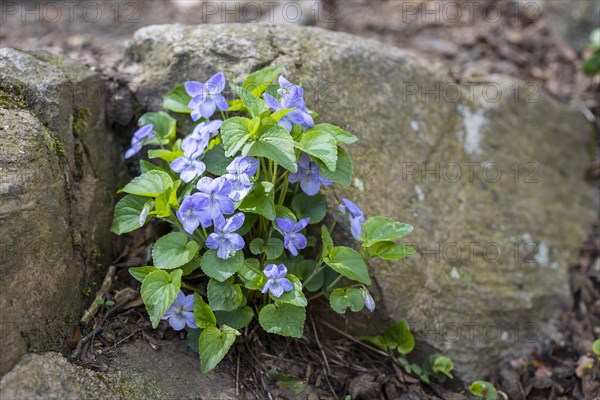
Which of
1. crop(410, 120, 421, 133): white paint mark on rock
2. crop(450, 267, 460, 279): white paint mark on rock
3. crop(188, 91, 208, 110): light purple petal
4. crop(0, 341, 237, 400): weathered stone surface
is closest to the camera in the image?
crop(0, 341, 237, 400): weathered stone surface

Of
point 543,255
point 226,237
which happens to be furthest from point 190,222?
point 543,255

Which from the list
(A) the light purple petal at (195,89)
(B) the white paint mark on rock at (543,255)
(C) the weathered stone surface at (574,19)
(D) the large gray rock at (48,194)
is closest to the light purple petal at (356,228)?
(A) the light purple petal at (195,89)

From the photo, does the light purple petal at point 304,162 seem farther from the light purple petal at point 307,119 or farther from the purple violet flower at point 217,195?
the purple violet flower at point 217,195

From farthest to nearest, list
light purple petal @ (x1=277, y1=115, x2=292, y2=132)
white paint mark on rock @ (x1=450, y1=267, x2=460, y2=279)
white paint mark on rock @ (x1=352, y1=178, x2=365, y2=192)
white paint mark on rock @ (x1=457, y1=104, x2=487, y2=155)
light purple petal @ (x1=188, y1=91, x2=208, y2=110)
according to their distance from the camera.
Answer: white paint mark on rock @ (x1=457, y1=104, x2=487, y2=155), white paint mark on rock @ (x1=450, y1=267, x2=460, y2=279), white paint mark on rock @ (x1=352, y1=178, x2=365, y2=192), light purple petal @ (x1=188, y1=91, x2=208, y2=110), light purple petal @ (x1=277, y1=115, x2=292, y2=132)

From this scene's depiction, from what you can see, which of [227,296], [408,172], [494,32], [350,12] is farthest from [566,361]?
[350,12]

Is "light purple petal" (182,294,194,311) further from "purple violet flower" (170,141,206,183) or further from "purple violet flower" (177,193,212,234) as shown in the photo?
"purple violet flower" (170,141,206,183)

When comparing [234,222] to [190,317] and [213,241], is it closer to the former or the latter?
[213,241]

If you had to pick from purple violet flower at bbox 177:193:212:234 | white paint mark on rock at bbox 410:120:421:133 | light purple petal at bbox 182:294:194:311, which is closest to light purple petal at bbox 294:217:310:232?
purple violet flower at bbox 177:193:212:234
